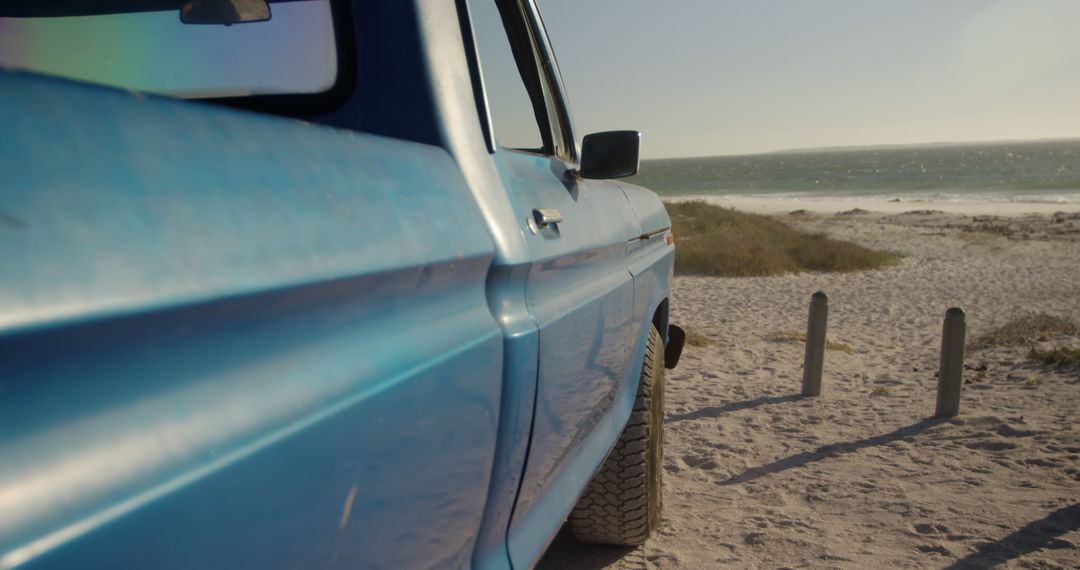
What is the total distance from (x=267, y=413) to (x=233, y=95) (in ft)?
3.09

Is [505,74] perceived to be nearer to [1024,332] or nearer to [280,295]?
[280,295]

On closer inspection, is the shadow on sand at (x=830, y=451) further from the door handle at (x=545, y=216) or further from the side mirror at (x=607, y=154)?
the door handle at (x=545, y=216)

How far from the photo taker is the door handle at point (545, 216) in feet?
5.58

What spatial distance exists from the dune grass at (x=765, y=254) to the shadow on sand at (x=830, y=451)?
33.4 feet

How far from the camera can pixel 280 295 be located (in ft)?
2.81

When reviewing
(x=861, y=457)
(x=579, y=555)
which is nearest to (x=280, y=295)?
(x=579, y=555)

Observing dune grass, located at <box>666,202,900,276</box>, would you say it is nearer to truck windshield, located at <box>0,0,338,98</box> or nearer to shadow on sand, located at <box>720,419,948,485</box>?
shadow on sand, located at <box>720,419,948,485</box>

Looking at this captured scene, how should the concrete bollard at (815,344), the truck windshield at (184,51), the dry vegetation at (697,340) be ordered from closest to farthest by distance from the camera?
1. the truck windshield at (184,51)
2. the concrete bollard at (815,344)
3. the dry vegetation at (697,340)

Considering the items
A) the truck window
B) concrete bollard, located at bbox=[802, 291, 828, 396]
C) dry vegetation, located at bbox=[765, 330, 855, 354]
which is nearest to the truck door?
the truck window

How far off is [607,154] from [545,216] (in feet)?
2.15

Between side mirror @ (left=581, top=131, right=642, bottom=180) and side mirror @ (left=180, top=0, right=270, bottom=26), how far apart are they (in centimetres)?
103

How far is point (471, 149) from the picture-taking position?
4.97 ft

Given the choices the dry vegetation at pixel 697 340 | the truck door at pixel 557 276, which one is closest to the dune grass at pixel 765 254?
the dry vegetation at pixel 697 340

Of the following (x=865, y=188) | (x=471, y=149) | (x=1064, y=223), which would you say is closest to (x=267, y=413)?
(x=471, y=149)
